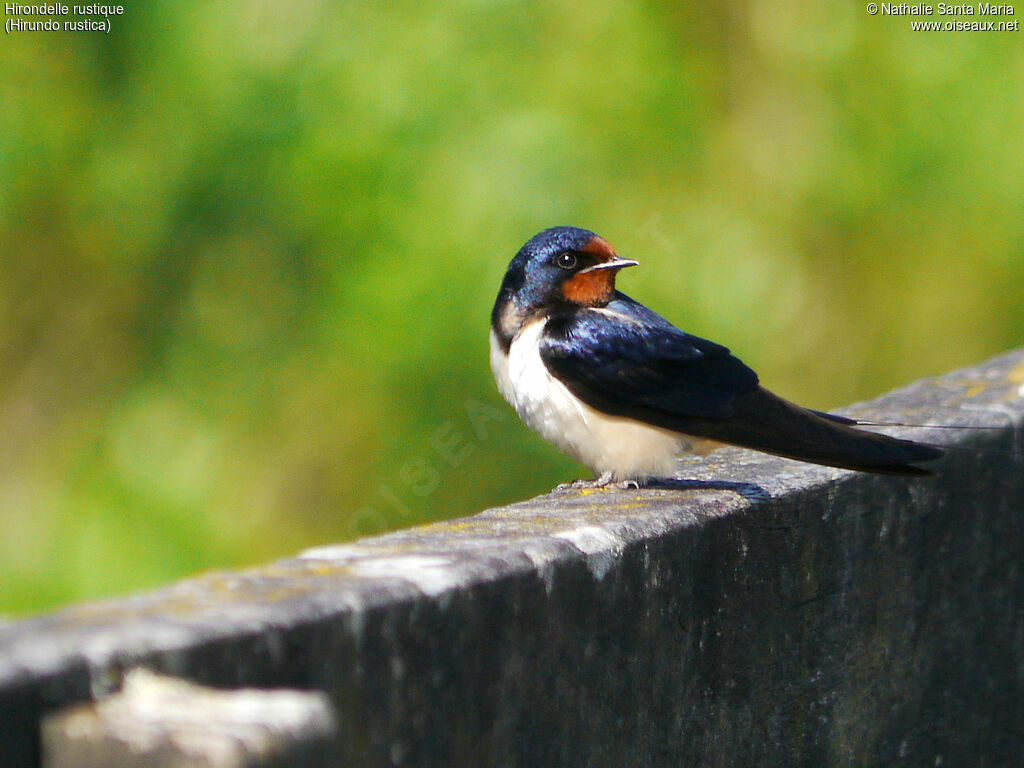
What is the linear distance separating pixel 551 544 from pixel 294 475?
3354 mm

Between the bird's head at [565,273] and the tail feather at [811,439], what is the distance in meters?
0.54

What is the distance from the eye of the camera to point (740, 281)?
507 cm

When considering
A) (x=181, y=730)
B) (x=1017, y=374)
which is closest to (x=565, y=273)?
(x=1017, y=374)

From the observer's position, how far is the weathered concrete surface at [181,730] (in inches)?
39.0

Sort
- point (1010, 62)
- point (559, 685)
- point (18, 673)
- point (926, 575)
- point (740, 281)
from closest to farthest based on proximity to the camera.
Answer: point (18, 673)
point (559, 685)
point (926, 575)
point (740, 281)
point (1010, 62)

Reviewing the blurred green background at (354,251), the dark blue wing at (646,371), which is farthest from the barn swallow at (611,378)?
the blurred green background at (354,251)

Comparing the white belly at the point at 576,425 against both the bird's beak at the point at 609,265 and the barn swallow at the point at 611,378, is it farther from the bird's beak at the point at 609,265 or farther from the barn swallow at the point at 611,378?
the bird's beak at the point at 609,265

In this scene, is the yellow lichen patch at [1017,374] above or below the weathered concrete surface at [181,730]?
above

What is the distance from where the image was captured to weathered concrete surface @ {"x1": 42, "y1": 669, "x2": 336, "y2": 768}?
99 cm

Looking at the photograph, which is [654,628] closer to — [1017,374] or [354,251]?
[1017,374]

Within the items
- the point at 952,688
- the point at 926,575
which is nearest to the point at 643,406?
the point at 926,575

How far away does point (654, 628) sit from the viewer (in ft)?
5.80

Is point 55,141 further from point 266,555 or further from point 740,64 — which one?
point 740,64

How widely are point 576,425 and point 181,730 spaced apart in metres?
1.76
